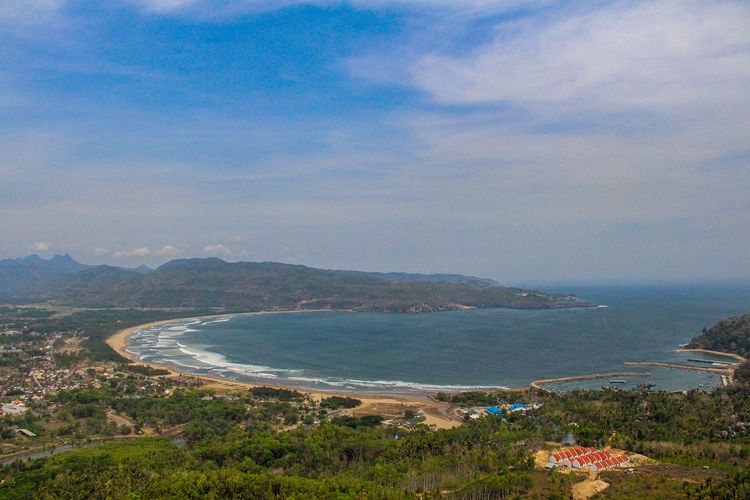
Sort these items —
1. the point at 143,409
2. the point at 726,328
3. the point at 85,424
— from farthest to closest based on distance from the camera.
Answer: the point at 726,328 < the point at 143,409 < the point at 85,424

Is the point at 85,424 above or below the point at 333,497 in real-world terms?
below

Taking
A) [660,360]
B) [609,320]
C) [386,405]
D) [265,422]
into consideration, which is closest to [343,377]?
[386,405]

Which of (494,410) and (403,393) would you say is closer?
(494,410)

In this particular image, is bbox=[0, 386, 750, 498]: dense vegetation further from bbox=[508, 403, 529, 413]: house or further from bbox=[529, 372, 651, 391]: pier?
bbox=[529, 372, 651, 391]: pier

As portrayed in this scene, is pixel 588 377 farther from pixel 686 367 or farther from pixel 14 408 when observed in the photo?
pixel 14 408

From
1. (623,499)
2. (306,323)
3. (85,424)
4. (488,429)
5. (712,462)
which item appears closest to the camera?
(623,499)

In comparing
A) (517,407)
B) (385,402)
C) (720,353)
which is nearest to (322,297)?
(720,353)

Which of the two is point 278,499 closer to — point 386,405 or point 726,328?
point 386,405

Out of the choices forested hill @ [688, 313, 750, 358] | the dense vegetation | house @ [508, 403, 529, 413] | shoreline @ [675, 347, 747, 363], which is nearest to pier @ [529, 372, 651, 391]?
house @ [508, 403, 529, 413]
